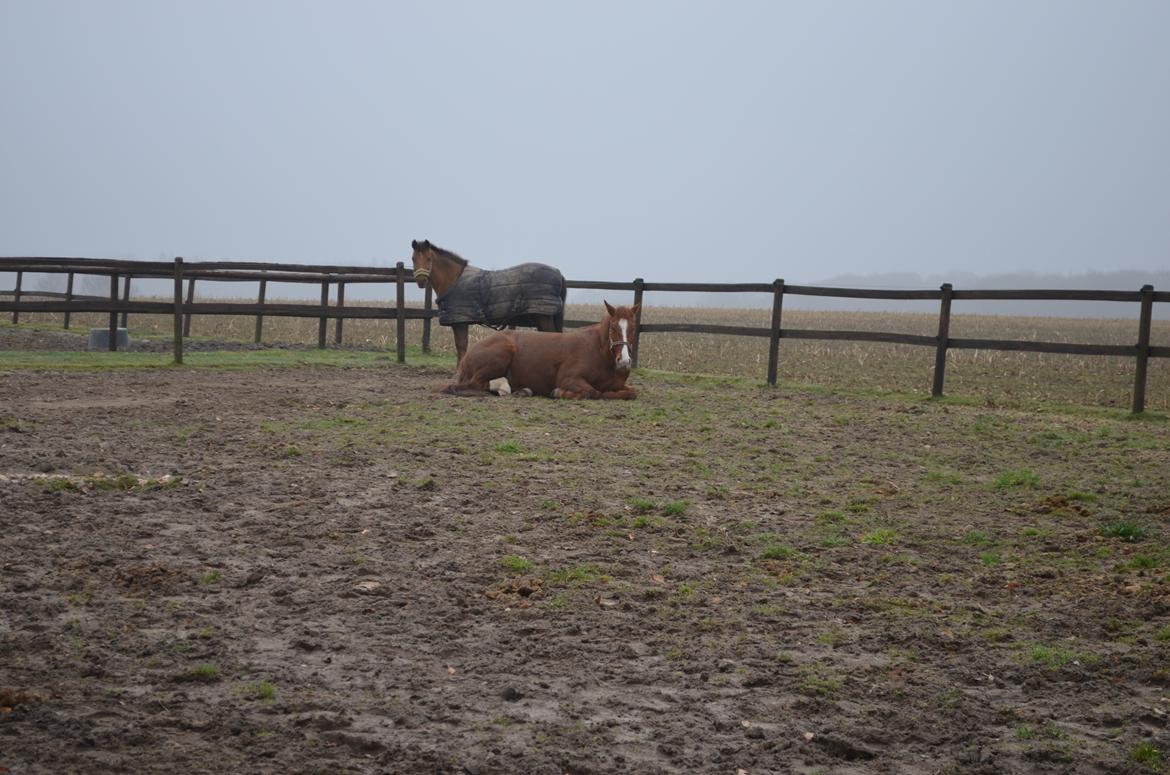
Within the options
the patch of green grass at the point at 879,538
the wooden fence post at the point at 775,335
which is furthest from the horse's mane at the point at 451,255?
the patch of green grass at the point at 879,538

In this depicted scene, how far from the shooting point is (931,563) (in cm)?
608

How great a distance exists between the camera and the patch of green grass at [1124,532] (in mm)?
6730

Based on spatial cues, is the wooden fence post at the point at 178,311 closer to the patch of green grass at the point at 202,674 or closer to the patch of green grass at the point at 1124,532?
the patch of green grass at the point at 202,674

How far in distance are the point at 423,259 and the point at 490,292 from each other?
108 centimetres

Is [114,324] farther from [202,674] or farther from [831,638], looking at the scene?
[831,638]

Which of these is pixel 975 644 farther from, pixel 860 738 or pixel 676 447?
pixel 676 447

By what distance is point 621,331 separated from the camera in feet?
42.3

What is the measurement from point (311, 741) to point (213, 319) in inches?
1263

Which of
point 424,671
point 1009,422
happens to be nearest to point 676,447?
point 1009,422

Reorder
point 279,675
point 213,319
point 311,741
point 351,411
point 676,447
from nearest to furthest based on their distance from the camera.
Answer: point 311,741 < point 279,675 < point 676,447 < point 351,411 < point 213,319

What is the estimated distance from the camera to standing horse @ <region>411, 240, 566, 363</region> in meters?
15.4

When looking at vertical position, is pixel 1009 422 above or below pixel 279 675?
above

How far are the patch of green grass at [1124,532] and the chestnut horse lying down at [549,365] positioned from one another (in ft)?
22.9

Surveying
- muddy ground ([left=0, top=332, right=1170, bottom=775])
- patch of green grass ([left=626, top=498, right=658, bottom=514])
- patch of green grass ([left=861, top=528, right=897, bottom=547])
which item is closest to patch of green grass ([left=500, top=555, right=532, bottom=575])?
muddy ground ([left=0, top=332, right=1170, bottom=775])
